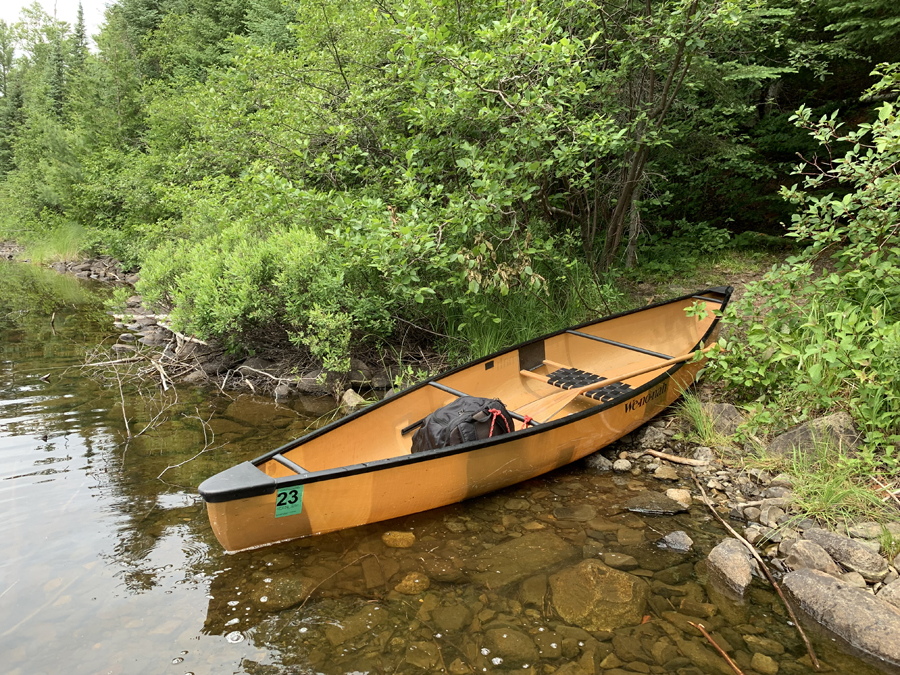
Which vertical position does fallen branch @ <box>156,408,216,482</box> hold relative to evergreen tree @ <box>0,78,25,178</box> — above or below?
below

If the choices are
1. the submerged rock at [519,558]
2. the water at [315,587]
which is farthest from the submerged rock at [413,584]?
the submerged rock at [519,558]

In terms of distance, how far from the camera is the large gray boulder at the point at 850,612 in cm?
270

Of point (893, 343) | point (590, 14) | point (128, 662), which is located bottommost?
point (128, 662)

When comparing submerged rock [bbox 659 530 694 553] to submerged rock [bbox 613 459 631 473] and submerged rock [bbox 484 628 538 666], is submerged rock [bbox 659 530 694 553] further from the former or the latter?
submerged rock [bbox 484 628 538 666]

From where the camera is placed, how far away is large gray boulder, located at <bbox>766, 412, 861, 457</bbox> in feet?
13.2

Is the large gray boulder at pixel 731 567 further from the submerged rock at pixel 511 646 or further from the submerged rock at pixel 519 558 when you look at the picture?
the submerged rock at pixel 511 646

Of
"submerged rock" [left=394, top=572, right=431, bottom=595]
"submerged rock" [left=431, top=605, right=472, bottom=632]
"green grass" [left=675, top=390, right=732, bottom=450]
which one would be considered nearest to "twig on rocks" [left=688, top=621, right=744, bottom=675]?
"submerged rock" [left=431, top=605, right=472, bottom=632]

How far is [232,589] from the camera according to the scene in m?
3.22

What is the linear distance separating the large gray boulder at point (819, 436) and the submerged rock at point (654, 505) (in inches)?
38.2

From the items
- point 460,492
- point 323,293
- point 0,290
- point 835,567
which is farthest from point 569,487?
point 0,290

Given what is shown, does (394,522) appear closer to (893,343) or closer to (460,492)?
(460,492)

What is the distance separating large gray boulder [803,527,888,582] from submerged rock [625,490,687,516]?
0.83 meters

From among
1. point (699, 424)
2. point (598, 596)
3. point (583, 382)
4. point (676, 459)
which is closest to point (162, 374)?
point (583, 382)

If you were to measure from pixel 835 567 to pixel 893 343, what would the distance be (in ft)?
5.28
